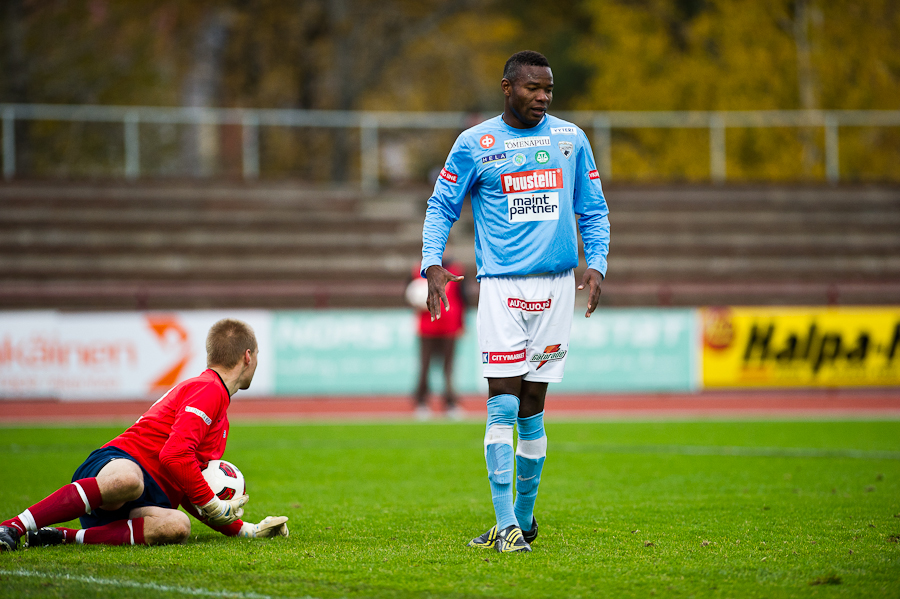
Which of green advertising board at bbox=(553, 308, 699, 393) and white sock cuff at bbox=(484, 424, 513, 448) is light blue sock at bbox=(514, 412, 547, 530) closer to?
white sock cuff at bbox=(484, 424, 513, 448)

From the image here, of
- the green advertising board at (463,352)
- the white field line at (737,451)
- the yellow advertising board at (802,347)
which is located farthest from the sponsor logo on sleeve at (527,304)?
the yellow advertising board at (802,347)

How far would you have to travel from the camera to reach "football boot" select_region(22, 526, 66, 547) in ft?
15.6

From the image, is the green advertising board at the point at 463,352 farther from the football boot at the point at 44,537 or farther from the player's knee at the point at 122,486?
the player's knee at the point at 122,486

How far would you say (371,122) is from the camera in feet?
73.4

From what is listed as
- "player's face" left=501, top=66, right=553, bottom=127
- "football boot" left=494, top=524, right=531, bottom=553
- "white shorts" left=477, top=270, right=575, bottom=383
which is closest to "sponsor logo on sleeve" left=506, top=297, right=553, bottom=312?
"white shorts" left=477, top=270, right=575, bottom=383

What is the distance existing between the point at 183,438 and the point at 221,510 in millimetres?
414

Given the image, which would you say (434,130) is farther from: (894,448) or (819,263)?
(894,448)

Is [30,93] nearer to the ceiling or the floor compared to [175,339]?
nearer to the ceiling

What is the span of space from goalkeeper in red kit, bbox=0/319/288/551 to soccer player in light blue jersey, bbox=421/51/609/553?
3.67 ft

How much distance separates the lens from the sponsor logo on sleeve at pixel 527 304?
4.78m

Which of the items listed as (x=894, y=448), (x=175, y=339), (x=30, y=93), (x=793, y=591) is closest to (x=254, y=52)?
(x=30, y=93)

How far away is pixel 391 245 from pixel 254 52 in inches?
407

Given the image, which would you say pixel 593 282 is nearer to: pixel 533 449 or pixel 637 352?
pixel 533 449

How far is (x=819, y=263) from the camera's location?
2084cm
